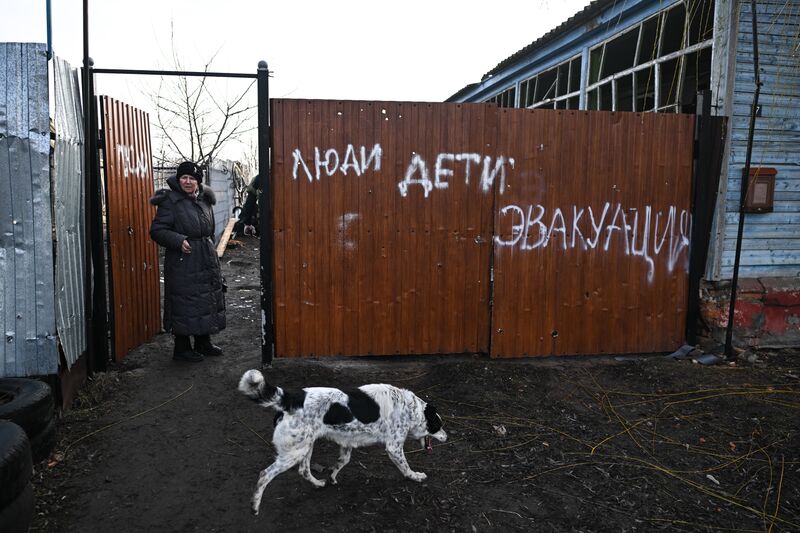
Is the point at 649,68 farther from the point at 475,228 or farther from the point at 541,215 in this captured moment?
the point at 475,228

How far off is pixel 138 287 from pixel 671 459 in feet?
17.2

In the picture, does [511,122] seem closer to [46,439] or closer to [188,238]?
[188,238]

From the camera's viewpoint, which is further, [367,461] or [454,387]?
[454,387]

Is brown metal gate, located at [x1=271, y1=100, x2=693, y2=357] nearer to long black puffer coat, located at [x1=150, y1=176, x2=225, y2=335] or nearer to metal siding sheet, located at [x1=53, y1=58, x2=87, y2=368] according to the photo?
long black puffer coat, located at [x1=150, y1=176, x2=225, y2=335]

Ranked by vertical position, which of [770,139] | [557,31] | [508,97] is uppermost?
[557,31]

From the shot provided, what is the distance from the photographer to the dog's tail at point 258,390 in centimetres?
292

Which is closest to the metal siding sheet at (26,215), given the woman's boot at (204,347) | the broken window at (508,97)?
the woman's boot at (204,347)

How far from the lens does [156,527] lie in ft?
9.57

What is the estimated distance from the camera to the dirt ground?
10.0 ft

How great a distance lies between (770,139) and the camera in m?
5.82

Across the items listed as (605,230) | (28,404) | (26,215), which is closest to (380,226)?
(605,230)

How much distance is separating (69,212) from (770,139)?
267 inches

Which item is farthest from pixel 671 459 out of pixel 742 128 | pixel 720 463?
pixel 742 128

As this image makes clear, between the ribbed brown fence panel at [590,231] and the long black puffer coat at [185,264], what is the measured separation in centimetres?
290
